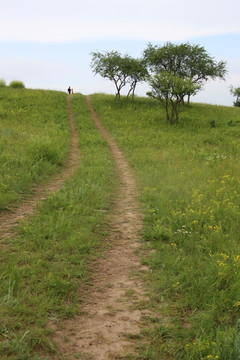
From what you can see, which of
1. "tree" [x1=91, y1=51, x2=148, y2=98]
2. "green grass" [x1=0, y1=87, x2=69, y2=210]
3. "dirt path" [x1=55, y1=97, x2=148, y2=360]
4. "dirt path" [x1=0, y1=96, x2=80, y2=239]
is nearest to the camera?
"dirt path" [x1=55, y1=97, x2=148, y2=360]

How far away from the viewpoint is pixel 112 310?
3705 millimetres

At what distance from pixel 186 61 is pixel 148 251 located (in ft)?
110

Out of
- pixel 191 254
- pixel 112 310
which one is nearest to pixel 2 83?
pixel 191 254

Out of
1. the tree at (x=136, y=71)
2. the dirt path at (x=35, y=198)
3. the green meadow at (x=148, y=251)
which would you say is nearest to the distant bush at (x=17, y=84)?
the tree at (x=136, y=71)

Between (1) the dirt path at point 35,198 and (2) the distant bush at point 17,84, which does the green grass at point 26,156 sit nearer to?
(1) the dirt path at point 35,198

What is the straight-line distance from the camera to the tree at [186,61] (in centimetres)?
3444

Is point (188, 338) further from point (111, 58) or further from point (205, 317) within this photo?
point (111, 58)

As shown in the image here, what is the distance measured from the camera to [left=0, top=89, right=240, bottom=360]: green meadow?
318 centimetres

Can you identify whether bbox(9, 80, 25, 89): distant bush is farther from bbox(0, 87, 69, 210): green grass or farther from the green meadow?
the green meadow

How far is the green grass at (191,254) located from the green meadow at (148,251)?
0.04 ft

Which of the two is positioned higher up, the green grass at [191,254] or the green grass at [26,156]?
the green grass at [26,156]

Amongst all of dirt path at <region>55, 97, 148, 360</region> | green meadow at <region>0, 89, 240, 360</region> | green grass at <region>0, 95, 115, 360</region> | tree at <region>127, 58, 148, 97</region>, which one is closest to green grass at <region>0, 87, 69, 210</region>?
green meadow at <region>0, 89, 240, 360</region>

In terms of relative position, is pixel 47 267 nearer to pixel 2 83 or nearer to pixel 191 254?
pixel 191 254

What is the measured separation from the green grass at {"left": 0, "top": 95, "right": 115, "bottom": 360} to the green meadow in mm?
14
